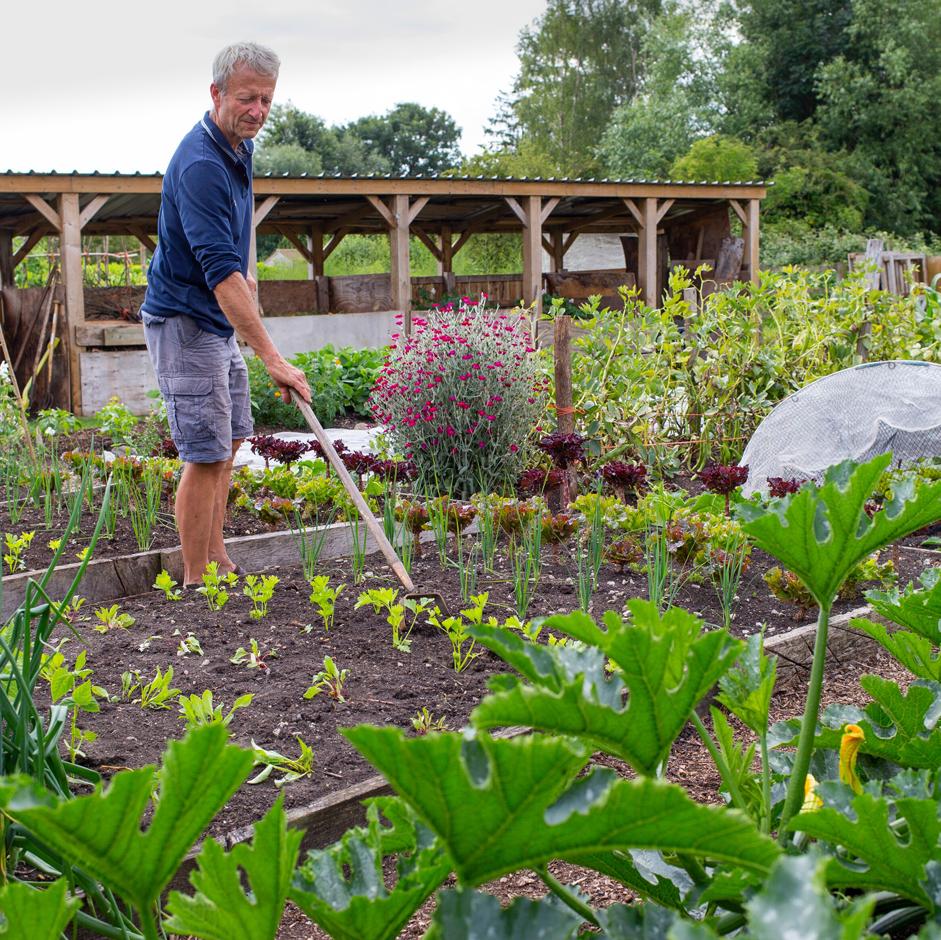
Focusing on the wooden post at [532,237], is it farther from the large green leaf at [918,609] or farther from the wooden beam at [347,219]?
the large green leaf at [918,609]

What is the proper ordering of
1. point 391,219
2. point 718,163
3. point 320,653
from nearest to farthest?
point 320,653, point 391,219, point 718,163

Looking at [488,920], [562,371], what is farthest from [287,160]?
[488,920]

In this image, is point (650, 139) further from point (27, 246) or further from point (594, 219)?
point (27, 246)

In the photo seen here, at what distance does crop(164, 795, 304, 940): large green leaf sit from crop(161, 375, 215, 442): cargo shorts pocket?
9.65 feet

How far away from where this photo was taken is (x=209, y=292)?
11.9 feet

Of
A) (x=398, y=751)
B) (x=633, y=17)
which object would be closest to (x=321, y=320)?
(x=398, y=751)

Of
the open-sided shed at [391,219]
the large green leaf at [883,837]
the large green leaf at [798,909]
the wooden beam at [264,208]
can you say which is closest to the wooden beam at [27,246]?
the open-sided shed at [391,219]

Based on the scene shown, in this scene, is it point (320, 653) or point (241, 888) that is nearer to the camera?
point (241, 888)

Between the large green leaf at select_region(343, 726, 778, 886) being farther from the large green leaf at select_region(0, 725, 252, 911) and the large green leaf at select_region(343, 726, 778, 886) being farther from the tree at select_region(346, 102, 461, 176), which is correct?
the tree at select_region(346, 102, 461, 176)

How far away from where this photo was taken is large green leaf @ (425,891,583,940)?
0.68 meters

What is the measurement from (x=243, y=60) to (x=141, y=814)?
10.1 ft

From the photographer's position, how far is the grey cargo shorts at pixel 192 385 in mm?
3615

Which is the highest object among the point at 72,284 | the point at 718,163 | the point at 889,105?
the point at 889,105

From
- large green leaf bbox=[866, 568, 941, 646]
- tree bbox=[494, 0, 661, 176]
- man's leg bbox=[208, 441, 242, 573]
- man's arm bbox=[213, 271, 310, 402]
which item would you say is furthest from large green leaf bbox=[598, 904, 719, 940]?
tree bbox=[494, 0, 661, 176]
